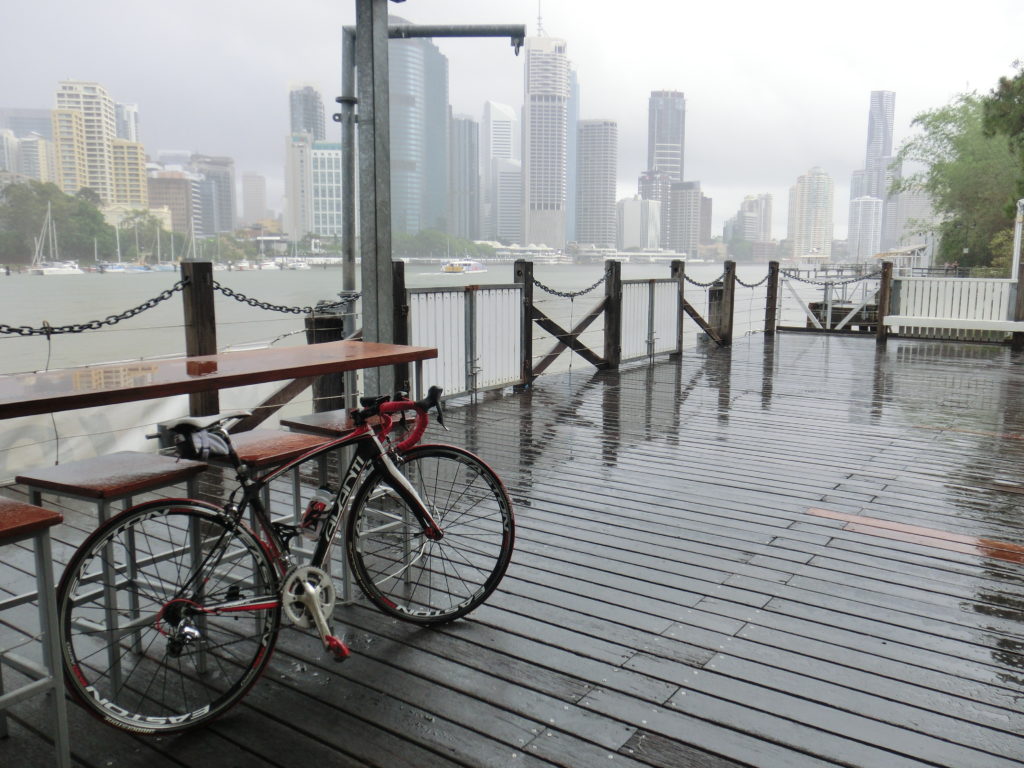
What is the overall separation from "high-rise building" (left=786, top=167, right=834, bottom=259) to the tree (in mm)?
15452

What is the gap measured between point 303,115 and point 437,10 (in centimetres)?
566

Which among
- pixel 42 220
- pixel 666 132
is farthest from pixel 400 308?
pixel 666 132

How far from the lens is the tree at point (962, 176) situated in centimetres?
3400

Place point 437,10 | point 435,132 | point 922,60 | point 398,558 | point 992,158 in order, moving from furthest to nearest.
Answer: point 922,60 < point 992,158 < point 435,132 < point 437,10 < point 398,558

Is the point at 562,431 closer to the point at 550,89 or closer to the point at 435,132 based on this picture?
the point at 435,132

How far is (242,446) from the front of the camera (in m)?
2.66

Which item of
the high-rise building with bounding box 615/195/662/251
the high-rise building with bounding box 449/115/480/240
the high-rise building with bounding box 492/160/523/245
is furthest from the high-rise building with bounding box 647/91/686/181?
the high-rise building with bounding box 449/115/480/240

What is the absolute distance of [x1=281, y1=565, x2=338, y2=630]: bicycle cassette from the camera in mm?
2229

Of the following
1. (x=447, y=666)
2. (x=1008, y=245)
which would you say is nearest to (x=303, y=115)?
(x=447, y=666)

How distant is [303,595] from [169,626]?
35 centimetres

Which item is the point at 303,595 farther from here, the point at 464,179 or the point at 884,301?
the point at 464,179

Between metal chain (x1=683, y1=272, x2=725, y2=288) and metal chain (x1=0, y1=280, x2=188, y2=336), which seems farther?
metal chain (x1=683, y1=272, x2=725, y2=288)

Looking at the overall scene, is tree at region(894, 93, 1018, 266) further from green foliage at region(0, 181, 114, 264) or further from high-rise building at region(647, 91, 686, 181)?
green foliage at region(0, 181, 114, 264)

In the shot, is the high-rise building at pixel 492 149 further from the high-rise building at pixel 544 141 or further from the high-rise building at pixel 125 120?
the high-rise building at pixel 125 120
